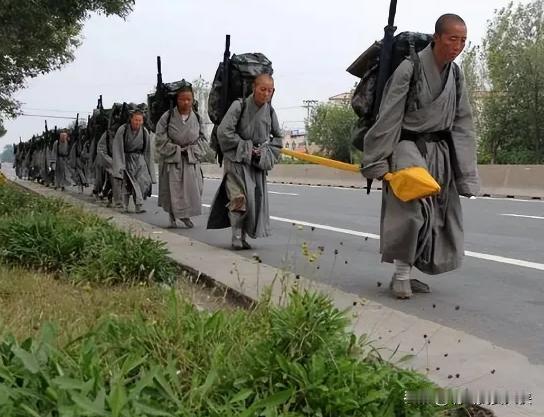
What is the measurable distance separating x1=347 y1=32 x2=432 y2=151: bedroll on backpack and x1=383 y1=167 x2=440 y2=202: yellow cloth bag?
0.48 m

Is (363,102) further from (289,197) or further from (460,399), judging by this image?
(289,197)

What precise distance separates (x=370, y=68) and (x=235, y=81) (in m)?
2.82

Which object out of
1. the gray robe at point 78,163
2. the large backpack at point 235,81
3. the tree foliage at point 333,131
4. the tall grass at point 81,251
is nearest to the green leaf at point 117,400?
the tall grass at point 81,251

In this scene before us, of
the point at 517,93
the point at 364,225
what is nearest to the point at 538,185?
the point at 364,225

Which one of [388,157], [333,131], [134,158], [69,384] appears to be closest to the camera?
[69,384]

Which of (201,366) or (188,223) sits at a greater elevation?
(201,366)

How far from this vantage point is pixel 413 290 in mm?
5656

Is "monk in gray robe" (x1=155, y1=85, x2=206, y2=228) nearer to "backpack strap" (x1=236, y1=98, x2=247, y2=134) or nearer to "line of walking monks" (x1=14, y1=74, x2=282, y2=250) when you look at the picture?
"line of walking monks" (x1=14, y1=74, x2=282, y2=250)

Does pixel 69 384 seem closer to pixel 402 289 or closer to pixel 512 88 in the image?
pixel 402 289

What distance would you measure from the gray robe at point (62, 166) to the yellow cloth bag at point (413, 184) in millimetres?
19449

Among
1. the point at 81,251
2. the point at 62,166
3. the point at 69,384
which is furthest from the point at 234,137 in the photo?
the point at 62,166

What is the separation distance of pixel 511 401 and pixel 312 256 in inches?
46.6

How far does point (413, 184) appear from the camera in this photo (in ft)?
16.4

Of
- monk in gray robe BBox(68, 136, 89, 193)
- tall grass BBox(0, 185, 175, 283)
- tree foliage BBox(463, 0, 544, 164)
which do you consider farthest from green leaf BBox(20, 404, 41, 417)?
tree foliage BBox(463, 0, 544, 164)
